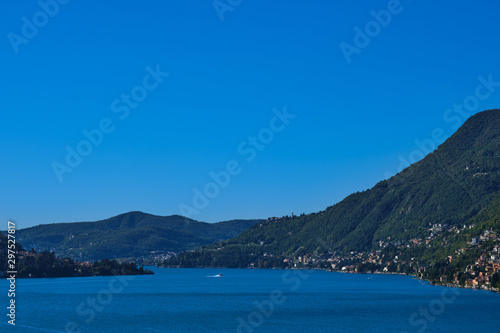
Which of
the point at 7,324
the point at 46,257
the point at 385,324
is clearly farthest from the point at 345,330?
the point at 46,257
